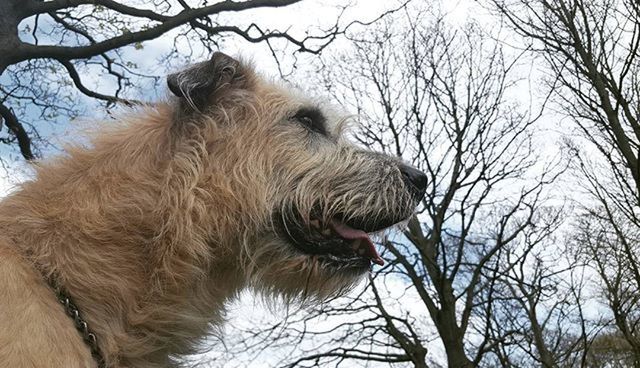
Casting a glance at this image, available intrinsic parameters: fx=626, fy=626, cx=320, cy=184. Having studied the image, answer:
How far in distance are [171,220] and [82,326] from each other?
0.61 meters

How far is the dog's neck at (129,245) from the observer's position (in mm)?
2668

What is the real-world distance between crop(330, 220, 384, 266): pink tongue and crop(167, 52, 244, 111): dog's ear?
988mm

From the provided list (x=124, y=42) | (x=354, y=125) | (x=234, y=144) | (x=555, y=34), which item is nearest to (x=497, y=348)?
(x=555, y=34)

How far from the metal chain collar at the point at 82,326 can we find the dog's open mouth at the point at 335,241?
117 cm

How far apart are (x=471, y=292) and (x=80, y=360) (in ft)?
39.8

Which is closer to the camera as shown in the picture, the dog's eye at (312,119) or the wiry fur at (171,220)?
the wiry fur at (171,220)

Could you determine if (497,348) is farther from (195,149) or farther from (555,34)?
(195,149)

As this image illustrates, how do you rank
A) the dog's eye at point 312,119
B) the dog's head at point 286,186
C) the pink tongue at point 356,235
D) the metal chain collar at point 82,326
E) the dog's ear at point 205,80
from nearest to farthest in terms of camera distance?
1. the metal chain collar at point 82,326
2. the dog's head at point 286,186
3. the dog's ear at point 205,80
4. the pink tongue at point 356,235
5. the dog's eye at point 312,119

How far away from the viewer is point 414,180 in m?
3.72

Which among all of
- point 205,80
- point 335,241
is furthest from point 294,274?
point 205,80

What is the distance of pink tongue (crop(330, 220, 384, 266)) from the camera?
11.4ft

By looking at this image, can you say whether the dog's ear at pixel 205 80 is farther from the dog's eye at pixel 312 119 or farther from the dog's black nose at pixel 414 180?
the dog's black nose at pixel 414 180

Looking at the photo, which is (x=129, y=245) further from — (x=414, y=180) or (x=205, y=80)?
(x=414, y=180)

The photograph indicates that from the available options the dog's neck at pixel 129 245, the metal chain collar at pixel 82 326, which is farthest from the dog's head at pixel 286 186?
the metal chain collar at pixel 82 326
